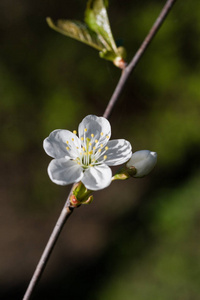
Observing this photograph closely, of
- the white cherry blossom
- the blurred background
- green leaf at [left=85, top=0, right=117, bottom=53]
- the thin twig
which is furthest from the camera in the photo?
the blurred background

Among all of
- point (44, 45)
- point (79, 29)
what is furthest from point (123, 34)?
point (79, 29)

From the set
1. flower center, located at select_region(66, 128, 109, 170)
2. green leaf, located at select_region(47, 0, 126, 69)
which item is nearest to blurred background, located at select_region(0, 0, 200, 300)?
flower center, located at select_region(66, 128, 109, 170)

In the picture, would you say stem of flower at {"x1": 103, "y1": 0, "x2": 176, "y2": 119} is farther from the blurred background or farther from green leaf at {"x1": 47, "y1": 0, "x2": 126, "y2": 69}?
the blurred background

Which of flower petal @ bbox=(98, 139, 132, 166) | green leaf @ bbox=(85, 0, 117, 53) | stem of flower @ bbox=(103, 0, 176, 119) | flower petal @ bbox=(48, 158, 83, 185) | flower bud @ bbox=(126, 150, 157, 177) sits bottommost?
flower bud @ bbox=(126, 150, 157, 177)

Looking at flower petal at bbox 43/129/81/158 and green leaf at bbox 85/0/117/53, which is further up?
green leaf at bbox 85/0/117/53

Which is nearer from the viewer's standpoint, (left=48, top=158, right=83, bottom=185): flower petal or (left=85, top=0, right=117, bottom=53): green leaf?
A: (left=48, top=158, right=83, bottom=185): flower petal

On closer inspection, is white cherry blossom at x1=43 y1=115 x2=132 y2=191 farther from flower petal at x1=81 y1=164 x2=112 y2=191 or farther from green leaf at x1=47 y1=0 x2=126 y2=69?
green leaf at x1=47 y1=0 x2=126 y2=69

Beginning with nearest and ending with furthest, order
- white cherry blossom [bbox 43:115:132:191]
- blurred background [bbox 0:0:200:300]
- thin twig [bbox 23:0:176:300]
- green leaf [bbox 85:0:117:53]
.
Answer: thin twig [bbox 23:0:176:300], white cherry blossom [bbox 43:115:132:191], green leaf [bbox 85:0:117:53], blurred background [bbox 0:0:200:300]

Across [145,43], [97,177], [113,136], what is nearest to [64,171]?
[97,177]
